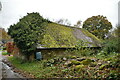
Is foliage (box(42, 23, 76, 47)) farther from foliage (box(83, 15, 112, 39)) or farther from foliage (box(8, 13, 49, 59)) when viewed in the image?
foliage (box(83, 15, 112, 39))

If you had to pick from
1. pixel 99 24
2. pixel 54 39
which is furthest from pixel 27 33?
pixel 99 24

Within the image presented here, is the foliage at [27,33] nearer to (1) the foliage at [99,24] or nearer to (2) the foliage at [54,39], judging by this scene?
(2) the foliage at [54,39]

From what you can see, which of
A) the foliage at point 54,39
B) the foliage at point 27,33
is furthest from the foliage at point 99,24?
the foliage at point 27,33

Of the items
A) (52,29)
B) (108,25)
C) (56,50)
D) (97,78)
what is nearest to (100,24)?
(108,25)

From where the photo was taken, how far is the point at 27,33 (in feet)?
41.4

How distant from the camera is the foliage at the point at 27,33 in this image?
12.1 meters

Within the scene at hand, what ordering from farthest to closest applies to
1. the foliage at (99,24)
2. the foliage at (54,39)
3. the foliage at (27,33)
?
the foliage at (99,24) < the foliage at (54,39) < the foliage at (27,33)

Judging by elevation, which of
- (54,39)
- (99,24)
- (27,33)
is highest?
(99,24)

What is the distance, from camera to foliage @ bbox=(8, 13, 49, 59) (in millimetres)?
12148

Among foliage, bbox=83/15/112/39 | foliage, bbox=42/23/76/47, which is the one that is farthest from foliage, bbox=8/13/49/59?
foliage, bbox=83/15/112/39

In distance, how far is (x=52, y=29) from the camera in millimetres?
16469

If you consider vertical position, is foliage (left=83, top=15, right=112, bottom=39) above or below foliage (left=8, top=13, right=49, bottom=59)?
above

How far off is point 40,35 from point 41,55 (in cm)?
263

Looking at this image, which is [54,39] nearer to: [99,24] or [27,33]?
[27,33]
